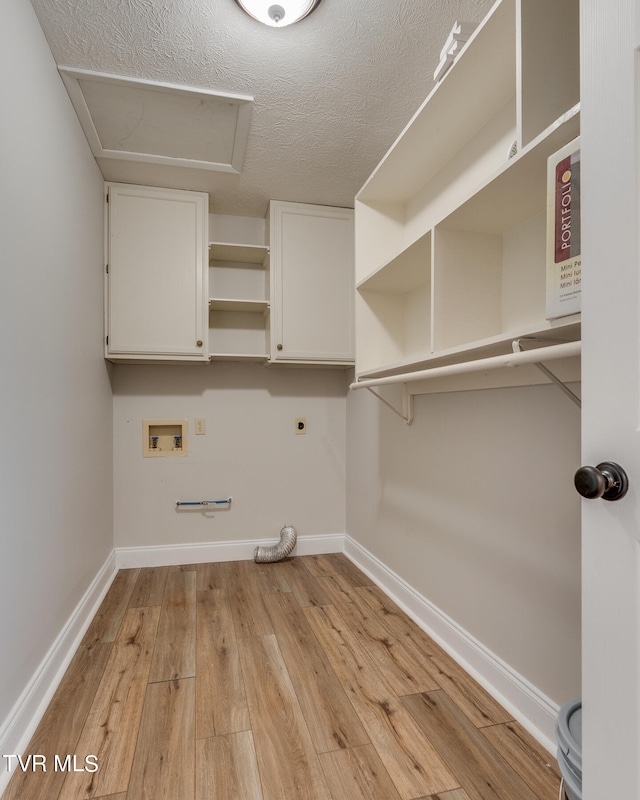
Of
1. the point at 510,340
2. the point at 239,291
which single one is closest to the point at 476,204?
the point at 510,340

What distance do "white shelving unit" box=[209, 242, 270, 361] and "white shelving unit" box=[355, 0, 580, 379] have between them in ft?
3.33

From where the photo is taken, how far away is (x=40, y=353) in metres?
1.56

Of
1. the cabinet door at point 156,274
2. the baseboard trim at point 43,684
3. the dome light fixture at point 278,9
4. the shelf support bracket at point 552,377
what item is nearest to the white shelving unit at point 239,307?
the cabinet door at point 156,274

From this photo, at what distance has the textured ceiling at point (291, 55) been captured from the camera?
5.06 feet

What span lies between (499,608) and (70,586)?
171 cm

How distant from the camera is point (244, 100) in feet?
6.37

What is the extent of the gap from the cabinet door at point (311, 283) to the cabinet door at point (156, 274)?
17.7 inches

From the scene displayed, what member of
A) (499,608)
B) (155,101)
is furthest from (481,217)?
(155,101)

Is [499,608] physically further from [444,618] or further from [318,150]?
[318,150]

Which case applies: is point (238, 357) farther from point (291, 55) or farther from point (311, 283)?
point (291, 55)

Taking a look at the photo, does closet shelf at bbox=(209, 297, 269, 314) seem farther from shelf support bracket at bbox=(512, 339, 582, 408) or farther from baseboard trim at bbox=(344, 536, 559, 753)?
shelf support bracket at bbox=(512, 339, 582, 408)

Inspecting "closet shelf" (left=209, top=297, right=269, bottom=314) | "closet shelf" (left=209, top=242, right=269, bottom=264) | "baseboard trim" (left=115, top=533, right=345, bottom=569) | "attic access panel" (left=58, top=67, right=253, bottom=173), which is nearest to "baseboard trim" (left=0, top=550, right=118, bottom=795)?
"baseboard trim" (left=115, top=533, right=345, bottom=569)

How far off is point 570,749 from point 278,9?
217 centimetres

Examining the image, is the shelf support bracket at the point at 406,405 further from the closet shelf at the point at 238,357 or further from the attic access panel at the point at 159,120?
the attic access panel at the point at 159,120
